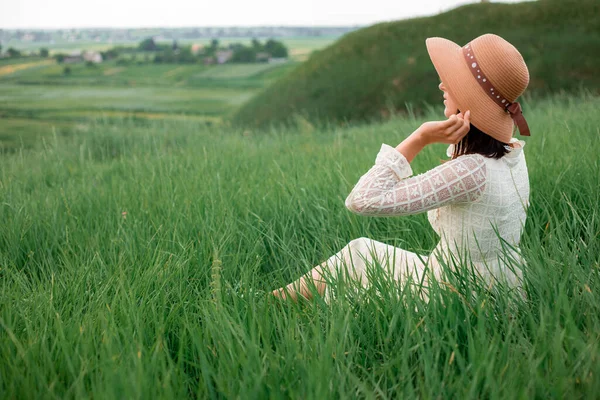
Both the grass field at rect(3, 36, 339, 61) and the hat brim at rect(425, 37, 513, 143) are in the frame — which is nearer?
the hat brim at rect(425, 37, 513, 143)

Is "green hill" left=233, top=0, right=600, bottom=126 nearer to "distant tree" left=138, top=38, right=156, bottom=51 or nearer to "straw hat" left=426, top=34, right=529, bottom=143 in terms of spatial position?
"distant tree" left=138, top=38, right=156, bottom=51

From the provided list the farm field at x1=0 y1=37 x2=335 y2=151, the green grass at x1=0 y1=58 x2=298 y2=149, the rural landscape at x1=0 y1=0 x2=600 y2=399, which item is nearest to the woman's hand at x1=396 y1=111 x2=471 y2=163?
the rural landscape at x1=0 y1=0 x2=600 y2=399

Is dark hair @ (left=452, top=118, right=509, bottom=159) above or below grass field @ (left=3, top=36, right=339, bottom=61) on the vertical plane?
below

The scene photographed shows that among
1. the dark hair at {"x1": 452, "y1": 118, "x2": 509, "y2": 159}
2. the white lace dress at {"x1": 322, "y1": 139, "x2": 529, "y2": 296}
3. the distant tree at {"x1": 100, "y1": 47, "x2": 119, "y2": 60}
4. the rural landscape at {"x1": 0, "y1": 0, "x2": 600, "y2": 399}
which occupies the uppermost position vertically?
the distant tree at {"x1": 100, "y1": 47, "x2": 119, "y2": 60}

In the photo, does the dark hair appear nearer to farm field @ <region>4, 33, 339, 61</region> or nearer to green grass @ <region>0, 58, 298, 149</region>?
green grass @ <region>0, 58, 298, 149</region>

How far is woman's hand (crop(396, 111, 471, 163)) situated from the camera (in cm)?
181

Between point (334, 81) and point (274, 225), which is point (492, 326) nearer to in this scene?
point (274, 225)

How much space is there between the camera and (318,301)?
5.65 ft

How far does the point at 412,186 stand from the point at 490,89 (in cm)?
40

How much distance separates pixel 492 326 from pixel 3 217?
2461 mm

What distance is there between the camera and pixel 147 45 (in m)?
9.16

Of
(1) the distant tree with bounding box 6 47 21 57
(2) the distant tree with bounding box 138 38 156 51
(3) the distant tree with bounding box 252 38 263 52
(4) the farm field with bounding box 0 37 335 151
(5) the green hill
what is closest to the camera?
(4) the farm field with bounding box 0 37 335 151

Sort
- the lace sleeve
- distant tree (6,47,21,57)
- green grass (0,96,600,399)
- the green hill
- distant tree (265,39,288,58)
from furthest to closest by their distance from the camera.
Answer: distant tree (265,39,288,58) < the green hill < distant tree (6,47,21,57) < the lace sleeve < green grass (0,96,600,399)

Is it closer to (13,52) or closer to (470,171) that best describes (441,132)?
(470,171)
